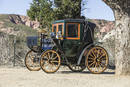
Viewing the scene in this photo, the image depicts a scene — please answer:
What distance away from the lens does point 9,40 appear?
15352mm

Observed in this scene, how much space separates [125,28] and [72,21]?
206cm

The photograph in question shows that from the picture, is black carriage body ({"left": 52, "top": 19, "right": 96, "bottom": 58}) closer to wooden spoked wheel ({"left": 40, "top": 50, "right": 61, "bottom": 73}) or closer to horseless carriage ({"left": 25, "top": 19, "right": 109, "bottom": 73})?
horseless carriage ({"left": 25, "top": 19, "right": 109, "bottom": 73})

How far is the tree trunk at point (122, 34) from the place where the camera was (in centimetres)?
948

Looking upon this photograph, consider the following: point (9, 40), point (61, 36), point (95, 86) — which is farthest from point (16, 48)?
point (95, 86)

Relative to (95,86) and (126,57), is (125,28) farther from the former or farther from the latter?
(95,86)

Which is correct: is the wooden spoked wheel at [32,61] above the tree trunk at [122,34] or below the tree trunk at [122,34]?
below

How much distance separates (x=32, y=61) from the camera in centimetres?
1116

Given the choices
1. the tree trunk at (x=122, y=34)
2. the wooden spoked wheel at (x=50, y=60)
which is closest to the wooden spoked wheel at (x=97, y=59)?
the tree trunk at (x=122, y=34)

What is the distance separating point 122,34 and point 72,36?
6.40ft

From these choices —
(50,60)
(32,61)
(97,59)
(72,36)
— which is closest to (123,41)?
(97,59)

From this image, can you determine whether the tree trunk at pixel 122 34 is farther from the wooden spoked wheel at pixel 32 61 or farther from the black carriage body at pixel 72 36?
the wooden spoked wheel at pixel 32 61

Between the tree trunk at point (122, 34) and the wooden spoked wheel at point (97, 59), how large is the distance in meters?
0.89

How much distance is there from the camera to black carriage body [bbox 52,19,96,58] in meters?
10.3

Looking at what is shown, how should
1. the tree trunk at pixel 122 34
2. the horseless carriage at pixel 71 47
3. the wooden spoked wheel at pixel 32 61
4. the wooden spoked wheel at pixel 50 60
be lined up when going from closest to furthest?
the tree trunk at pixel 122 34, the wooden spoked wheel at pixel 50 60, the horseless carriage at pixel 71 47, the wooden spoked wheel at pixel 32 61
